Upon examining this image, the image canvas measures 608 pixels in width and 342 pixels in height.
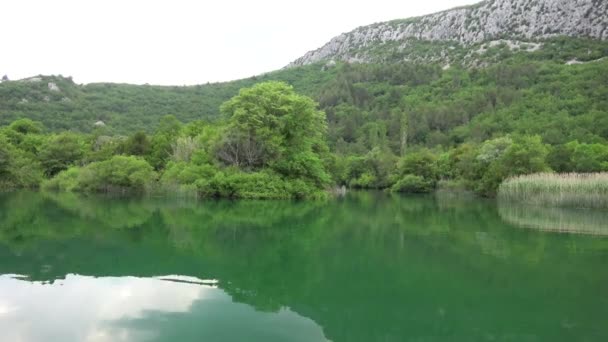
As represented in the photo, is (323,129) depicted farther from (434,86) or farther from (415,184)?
(434,86)

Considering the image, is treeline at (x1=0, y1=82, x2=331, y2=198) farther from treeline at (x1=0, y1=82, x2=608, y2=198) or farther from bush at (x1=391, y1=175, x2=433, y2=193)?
bush at (x1=391, y1=175, x2=433, y2=193)

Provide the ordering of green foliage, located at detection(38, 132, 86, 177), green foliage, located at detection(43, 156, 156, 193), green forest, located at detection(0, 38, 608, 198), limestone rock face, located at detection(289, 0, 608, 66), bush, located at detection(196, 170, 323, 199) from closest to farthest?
bush, located at detection(196, 170, 323, 199), green foliage, located at detection(43, 156, 156, 193), green forest, located at detection(0, 38, 608, 198), green foliage, located at detection(38, 132, 86, 177), limestone rock face, located at detection(289, 0, 608, 66)

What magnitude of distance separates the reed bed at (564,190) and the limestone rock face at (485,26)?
74.3m

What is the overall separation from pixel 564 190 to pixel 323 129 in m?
19.3

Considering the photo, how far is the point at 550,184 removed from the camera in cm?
2825

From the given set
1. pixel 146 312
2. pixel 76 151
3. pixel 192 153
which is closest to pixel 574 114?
pixel 192 153

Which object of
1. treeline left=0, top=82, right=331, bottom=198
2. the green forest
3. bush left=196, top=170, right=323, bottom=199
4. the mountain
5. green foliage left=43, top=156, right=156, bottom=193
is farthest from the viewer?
the mountain

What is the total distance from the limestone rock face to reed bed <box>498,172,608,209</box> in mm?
74342

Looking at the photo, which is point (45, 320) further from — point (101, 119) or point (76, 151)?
point (101, 119)

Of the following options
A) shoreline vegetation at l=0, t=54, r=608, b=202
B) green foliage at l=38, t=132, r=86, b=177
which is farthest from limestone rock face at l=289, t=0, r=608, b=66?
green foliage at l=38, t=132, r=86, b=177

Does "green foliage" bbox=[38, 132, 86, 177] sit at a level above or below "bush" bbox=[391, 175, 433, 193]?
above

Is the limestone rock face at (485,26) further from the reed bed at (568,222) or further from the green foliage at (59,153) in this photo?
the green foliage at (59,153)

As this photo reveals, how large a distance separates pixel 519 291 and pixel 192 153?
108ft

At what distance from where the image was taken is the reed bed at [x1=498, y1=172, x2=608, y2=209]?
25.8 m
